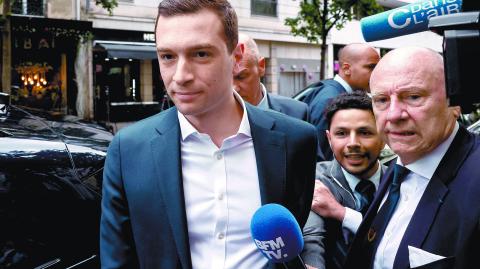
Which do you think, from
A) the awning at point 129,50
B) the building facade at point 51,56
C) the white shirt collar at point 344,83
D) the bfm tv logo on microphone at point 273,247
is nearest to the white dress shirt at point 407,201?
the bfm tv logo on microphone at point 273,247

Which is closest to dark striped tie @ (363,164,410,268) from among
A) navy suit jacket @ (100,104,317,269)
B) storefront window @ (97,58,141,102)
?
navy suit jacket @ (100,104,317,269)

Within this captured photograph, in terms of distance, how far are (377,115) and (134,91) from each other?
16545 mm

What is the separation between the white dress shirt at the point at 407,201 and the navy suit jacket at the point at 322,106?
1.74 m

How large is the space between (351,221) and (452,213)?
2.29 feet

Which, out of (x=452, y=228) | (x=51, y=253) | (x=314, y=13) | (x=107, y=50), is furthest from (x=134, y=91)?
(x=452, y=228)

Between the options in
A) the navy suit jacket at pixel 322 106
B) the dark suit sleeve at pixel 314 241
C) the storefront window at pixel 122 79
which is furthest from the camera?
the storefront window at pixel 122 79

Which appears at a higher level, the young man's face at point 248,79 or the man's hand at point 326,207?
the young man's face at point 248,79

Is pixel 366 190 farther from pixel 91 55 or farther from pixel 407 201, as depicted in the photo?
pixel 91 55

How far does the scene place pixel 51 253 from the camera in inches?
101

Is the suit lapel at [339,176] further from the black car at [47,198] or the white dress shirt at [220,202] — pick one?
the black car at [47,198]

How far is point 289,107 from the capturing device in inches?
157

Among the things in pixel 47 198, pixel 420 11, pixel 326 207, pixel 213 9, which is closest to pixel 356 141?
pixel 326 207

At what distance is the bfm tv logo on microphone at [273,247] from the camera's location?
1.56 meters

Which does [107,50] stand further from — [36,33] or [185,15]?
[185,15]
